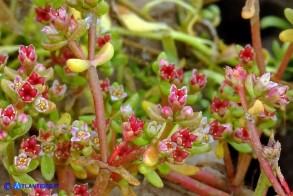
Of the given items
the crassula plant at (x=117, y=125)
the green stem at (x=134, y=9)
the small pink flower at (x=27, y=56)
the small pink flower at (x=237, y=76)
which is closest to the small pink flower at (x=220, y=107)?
the crassula plant at (x=117, y=125)

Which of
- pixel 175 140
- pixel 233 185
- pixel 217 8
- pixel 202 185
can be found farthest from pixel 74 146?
pixel 217 8

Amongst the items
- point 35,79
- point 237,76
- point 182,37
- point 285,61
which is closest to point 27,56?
point 35,79

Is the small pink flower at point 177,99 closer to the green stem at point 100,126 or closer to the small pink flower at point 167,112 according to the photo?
the small pink flower at point 167,112

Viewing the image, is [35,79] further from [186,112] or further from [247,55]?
[247,55]

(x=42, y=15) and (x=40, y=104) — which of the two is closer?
(x=40, y=104)

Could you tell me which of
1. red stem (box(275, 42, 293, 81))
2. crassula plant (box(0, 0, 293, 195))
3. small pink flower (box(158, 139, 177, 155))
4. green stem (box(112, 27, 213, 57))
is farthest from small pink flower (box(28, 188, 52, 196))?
green stem (box(112, 27, 213, 57))
